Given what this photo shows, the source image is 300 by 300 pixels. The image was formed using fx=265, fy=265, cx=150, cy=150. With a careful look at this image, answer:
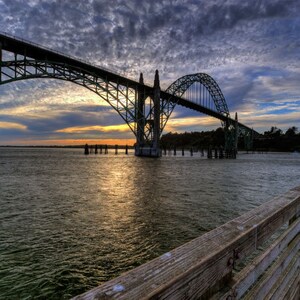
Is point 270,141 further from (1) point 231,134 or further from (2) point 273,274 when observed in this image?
(2) point 273,274

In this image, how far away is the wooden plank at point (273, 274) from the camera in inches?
79.9

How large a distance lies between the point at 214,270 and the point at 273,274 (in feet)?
3.93

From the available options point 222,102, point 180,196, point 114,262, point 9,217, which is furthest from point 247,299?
point 222,102

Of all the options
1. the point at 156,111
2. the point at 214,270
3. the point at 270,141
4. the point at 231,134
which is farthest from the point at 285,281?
the point at 270,141

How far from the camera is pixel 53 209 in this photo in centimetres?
1084

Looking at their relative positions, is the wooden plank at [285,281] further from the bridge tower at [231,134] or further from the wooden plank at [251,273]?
the bridge tower at [231,134]

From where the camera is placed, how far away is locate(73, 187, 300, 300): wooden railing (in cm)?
117

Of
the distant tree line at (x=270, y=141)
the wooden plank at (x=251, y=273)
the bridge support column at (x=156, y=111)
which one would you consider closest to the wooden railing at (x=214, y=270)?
the wooden plank at (x=251, y=273)

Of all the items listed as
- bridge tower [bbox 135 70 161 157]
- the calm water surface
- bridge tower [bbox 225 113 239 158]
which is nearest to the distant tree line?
bridge tower [bbox 225 113 239 158]

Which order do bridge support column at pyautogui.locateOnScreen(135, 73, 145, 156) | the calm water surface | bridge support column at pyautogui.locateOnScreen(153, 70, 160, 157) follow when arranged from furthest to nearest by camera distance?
bridge support column at pyautogui.locateOnScreen(153, 70, 160, 157)
bridge support column at pyautogui.locateOnScreen(135, 73, 145, 156)
the calm water surface

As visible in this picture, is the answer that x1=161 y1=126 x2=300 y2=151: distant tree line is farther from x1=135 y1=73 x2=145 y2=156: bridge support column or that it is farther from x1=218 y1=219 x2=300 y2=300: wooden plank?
x1=218 y1=219 x2=300 y2=300: wooden plank

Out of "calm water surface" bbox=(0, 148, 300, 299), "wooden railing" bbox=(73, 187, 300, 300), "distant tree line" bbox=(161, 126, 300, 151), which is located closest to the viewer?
"wooden railing" bbox=(73, 187, 300, 300)

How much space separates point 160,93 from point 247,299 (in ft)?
201

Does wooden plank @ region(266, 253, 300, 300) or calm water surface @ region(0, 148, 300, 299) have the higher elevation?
wooden plank @ region(266, 253, 300, 300)
